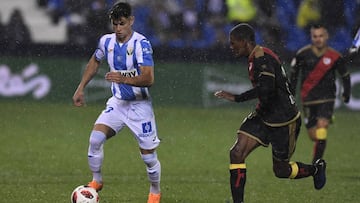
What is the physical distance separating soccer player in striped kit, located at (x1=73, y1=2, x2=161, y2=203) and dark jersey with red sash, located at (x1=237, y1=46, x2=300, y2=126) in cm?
104

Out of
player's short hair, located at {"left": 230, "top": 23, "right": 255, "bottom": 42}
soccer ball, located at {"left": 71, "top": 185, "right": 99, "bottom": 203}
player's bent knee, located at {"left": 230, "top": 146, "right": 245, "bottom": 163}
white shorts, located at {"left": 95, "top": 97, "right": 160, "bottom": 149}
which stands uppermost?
player's short hair, located at {"left": 230, "top": 23, "right": 255, "bottom": 42}

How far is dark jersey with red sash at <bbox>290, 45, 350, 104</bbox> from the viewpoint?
14.0m

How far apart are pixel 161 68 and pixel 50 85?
6.89ft

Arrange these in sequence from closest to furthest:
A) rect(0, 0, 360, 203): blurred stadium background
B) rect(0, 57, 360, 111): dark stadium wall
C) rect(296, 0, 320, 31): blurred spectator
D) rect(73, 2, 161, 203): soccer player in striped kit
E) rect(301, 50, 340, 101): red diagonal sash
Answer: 1. rect(73, 2, 161, 203): soccer player in striped kit
2. rect(301, 50, 340, 101): red diagonal sash
3. rect(0, 0, 360, 203): blurred stadium background
4. rect(0, 57, 360, 111): dark stadium wall
5. rect(296, 0, 320, 31): blurred spectator

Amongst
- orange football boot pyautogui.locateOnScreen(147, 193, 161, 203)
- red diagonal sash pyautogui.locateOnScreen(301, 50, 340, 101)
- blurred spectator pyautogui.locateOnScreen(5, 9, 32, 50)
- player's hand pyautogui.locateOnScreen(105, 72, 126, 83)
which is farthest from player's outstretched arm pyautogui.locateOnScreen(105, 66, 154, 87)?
blurred spectator pyautogui.locateOnScreen(5, 9, 32, 50)

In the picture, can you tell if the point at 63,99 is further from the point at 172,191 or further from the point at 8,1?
the point at 172,191

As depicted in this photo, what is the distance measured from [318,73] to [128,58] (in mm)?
4826

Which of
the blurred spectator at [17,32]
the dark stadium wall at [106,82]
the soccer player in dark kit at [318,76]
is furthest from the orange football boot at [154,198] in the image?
the blurred spectator at [17,32]

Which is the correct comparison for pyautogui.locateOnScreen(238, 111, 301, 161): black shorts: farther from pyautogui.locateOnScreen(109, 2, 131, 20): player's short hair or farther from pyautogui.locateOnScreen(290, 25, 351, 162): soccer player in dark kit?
pyautogui.locateOnScreen(290, 25, 351, 162): soccer player in dark kit

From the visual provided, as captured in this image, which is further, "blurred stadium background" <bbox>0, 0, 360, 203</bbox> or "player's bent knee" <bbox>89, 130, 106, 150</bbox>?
"blurred stadium background" <bbox>0, 0, 360, 203</bbox>

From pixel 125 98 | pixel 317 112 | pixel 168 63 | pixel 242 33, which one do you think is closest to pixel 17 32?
pixel 168 63

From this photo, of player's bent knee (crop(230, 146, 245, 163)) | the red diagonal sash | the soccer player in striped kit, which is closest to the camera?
player's bent knee (crop(230, 146, 245, 163))

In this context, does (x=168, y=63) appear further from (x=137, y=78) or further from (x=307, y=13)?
(x=137, y=78)

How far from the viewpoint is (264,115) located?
981 cm
